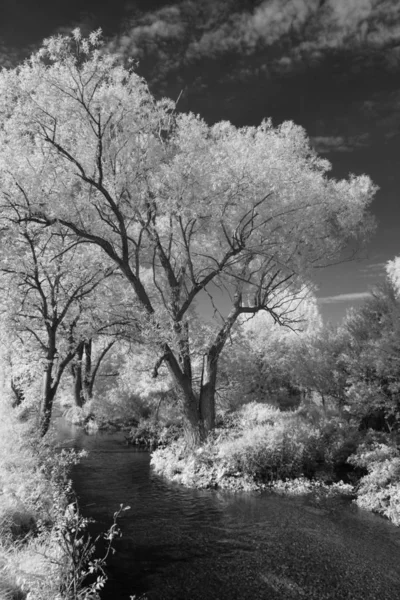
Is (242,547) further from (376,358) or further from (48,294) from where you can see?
(48,294)

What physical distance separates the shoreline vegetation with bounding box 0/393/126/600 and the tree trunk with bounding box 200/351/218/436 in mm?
5714

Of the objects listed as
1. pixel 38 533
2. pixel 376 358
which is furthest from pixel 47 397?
pixel 376 358

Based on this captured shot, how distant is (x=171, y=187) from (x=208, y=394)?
7891 mm

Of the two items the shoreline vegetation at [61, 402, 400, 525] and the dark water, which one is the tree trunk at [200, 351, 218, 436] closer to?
the shoreline vegetation at [61, 402, 400, 525]

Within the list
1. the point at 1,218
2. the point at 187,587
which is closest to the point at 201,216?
the point at 1,218

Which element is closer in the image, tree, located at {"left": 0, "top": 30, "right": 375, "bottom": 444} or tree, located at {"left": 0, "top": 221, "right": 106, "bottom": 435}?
tree, located at {"left": 0, "top": 30, "right": 375, "bottom": 444}

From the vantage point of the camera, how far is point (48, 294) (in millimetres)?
17516

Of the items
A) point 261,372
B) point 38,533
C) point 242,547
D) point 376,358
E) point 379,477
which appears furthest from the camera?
point 261,372

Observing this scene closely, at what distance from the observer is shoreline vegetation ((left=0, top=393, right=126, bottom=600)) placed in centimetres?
518

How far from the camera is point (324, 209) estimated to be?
50.9 feet

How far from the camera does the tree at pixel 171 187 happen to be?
11914 millimetres

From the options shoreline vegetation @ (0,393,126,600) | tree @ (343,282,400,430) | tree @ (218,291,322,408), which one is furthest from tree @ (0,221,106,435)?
tree @ (343,282,400,430)

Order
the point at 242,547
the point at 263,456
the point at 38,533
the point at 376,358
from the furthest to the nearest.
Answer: the point at 376,358, the point at 263,456, the point at 242,547, the point at 38,533

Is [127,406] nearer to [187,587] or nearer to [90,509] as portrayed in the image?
[90,509]
